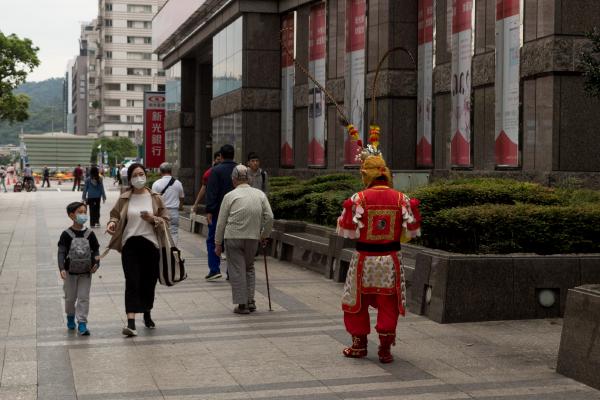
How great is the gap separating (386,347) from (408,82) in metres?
14.2

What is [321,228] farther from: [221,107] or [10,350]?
[221,107]

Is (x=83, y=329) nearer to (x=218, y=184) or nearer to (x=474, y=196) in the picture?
(x=218, y=184)

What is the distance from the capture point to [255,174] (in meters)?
16.2

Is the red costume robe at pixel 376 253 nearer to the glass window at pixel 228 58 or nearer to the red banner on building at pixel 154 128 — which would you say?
the glass window at pixel 228 58

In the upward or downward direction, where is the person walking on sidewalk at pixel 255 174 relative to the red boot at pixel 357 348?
upward

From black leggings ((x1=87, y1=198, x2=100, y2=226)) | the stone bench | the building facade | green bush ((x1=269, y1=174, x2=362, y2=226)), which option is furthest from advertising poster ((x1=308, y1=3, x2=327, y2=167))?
the stone bench

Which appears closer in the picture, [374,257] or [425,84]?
[374,257]

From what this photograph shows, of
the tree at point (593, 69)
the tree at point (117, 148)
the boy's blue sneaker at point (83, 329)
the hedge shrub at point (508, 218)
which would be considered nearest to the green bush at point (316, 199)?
the hedge shrub at point (508, 218)

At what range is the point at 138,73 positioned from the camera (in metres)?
155

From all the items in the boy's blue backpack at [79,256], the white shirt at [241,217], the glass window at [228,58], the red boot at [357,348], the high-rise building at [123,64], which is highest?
the high-rise building at [123,64]

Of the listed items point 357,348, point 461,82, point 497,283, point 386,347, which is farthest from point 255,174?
point 386,347

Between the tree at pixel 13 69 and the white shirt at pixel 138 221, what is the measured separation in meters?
41.9

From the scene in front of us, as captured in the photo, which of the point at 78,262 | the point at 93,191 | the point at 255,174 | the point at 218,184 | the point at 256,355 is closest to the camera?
the point at 256,355

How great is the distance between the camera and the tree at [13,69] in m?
50.3
